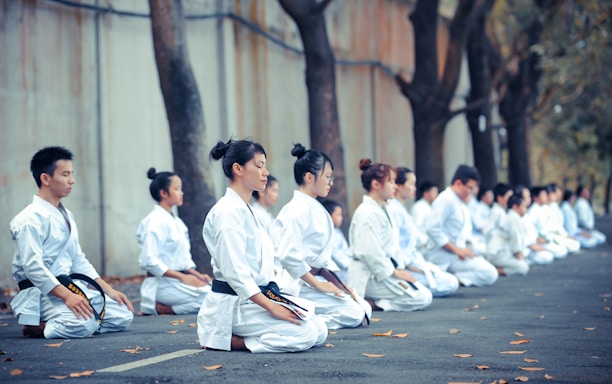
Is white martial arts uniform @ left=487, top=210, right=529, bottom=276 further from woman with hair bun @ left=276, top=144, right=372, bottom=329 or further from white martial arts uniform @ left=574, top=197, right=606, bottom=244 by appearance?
white martial arts uniform @ left=574, top=197, right=606, bottom=244

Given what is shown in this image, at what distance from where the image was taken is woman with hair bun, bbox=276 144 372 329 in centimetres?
818

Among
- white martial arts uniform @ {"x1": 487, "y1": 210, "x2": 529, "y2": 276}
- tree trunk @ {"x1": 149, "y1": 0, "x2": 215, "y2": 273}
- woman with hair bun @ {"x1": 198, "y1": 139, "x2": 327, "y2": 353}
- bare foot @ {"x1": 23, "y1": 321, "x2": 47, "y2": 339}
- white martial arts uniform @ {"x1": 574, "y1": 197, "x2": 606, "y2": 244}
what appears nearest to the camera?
woman with hair bun @ {"x1": 198, "y1": 139, "x2": 327, "y2": 353}

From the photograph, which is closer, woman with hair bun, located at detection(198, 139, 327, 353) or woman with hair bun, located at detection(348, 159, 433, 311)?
woman with hair bun, located at detection(198, 139, 327, 353)

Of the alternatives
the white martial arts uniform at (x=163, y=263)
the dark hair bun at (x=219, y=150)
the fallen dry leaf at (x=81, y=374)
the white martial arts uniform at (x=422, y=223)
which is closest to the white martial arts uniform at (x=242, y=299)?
the dark hair bun at (x=219, y=150)

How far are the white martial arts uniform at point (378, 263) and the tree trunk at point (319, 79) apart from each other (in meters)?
4.80

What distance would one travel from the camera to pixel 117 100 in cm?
1476

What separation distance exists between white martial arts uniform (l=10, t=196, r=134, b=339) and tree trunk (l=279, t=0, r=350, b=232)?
7134 millimetres

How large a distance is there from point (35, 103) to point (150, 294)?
4.64 metres

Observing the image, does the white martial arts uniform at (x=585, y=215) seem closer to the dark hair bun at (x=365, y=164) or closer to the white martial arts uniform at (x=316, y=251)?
the dark hair bun at (x=365, y=164)

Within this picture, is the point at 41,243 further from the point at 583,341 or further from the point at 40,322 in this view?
the point at 583,341

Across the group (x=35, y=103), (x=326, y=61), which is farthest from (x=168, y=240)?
(x=326, y=61)

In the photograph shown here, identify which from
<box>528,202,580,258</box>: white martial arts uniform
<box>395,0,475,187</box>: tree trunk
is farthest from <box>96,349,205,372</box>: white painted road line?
<box>528,202,580,258</box>: white martial arts uniform

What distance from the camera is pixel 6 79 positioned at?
13.1 meters

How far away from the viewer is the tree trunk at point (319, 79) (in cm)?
1458
